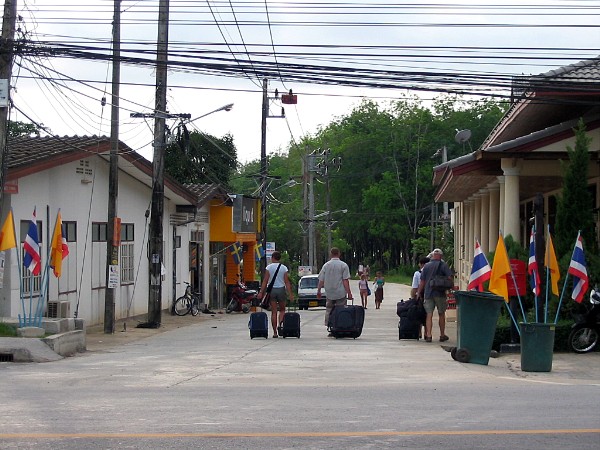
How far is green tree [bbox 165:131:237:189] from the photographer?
178 ft

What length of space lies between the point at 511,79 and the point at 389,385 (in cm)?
937

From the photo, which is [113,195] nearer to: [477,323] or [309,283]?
[477,323]

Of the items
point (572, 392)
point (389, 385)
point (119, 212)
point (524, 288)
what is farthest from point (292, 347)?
point (119, 212)

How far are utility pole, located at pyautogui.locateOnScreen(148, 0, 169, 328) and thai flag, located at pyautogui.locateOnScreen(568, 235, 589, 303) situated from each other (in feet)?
43.1

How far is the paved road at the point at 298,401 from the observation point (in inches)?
339

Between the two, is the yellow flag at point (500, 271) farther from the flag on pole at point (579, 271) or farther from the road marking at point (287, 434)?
the road marking at point (287, 434)

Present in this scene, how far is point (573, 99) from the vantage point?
66.4 ft

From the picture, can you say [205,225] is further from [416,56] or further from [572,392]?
[572,392]

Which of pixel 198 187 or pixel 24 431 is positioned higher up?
pixel 198 187

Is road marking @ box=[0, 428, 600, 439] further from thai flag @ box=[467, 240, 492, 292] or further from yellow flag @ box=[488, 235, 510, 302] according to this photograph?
thai flag @ box=[467, 240, 492, 292]

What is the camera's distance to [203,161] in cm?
5953

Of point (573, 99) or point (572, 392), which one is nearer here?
point (572, 392)

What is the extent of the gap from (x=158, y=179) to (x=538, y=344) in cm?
1425

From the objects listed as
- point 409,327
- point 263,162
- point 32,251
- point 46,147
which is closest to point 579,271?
point 409,327
